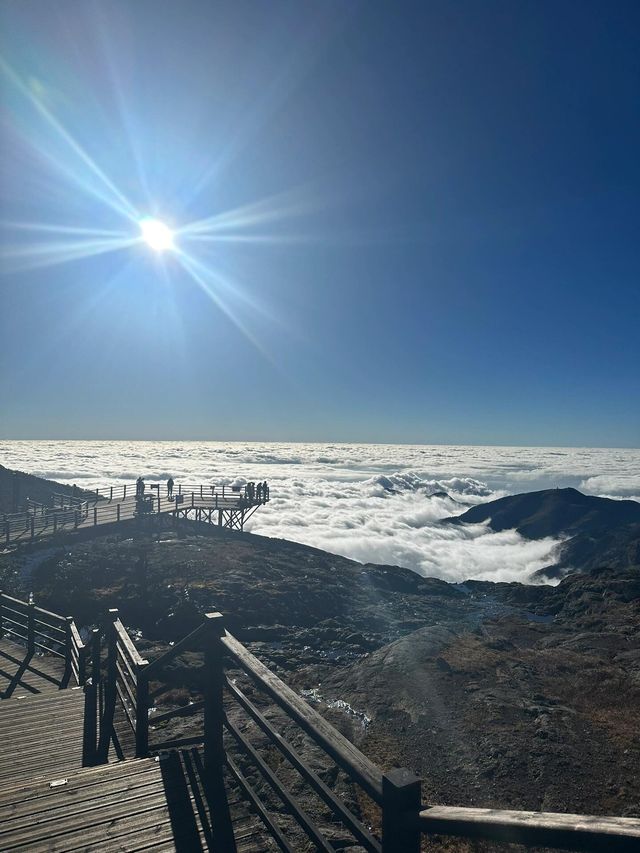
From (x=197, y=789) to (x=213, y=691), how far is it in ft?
2.93

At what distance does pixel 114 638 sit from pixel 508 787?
9.73 m

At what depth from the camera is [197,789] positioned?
192 inches

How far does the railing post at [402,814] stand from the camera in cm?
248

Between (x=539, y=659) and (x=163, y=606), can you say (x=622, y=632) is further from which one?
(x=163, y=606)

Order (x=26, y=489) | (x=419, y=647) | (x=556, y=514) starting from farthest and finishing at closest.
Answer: (x=556, y=514), (x=26, y=489), (x=419, y=647)

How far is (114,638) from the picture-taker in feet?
26.2

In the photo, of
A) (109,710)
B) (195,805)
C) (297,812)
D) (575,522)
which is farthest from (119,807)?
(575,522)

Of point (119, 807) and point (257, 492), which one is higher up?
point (119, 807)

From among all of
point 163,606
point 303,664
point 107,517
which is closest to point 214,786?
point 303,664

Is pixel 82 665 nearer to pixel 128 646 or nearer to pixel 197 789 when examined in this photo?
pixel 128 646

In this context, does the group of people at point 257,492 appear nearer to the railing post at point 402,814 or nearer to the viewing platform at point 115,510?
the viewing platform at point 115,510

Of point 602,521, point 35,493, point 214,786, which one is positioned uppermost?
point 214,786

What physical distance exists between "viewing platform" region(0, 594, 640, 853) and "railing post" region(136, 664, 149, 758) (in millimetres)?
15

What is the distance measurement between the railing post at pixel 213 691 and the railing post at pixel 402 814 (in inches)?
119
